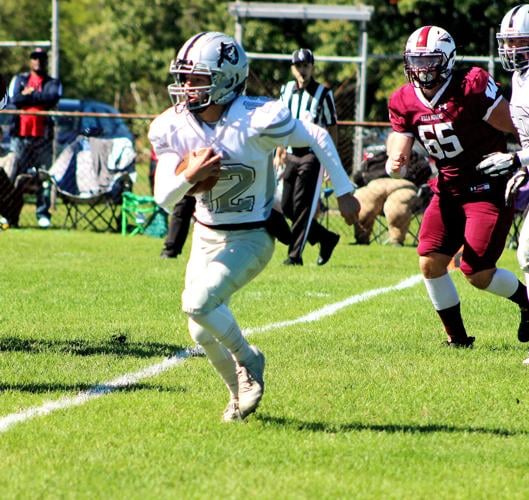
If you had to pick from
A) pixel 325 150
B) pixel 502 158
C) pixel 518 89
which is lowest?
pixel 502 158

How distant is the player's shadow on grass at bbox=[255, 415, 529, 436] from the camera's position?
17.5ft

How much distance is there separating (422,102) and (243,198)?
2.00 m

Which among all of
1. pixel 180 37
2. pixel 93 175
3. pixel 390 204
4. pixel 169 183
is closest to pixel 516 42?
pixel 169 183

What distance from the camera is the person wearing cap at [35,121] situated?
53.4 ft

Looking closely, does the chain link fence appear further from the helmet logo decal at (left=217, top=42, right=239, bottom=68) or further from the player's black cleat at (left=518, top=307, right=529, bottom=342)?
the helmet logo decal at (left=217, top=42, right=239, bottom=68)

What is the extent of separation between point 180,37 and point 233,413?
35611 mm

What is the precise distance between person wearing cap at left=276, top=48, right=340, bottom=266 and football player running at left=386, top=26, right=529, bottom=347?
4450 mm

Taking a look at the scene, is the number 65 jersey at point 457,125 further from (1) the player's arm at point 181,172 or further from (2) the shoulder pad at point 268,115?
(1) the player's arm at point 181,172

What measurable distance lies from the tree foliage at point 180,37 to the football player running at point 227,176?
1680 centimetres

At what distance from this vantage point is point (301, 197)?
1191 cm

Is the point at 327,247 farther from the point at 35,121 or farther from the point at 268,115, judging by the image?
the point at 268,115

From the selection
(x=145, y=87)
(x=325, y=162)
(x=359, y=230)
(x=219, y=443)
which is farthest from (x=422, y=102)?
(x=145, y=87)

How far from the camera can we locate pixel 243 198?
18.1 ft

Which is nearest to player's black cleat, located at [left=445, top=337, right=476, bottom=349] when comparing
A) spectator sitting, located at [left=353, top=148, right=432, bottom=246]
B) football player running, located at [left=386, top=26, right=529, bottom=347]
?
football player running, located at [left=386, top=26, right=529, bottom=347]
